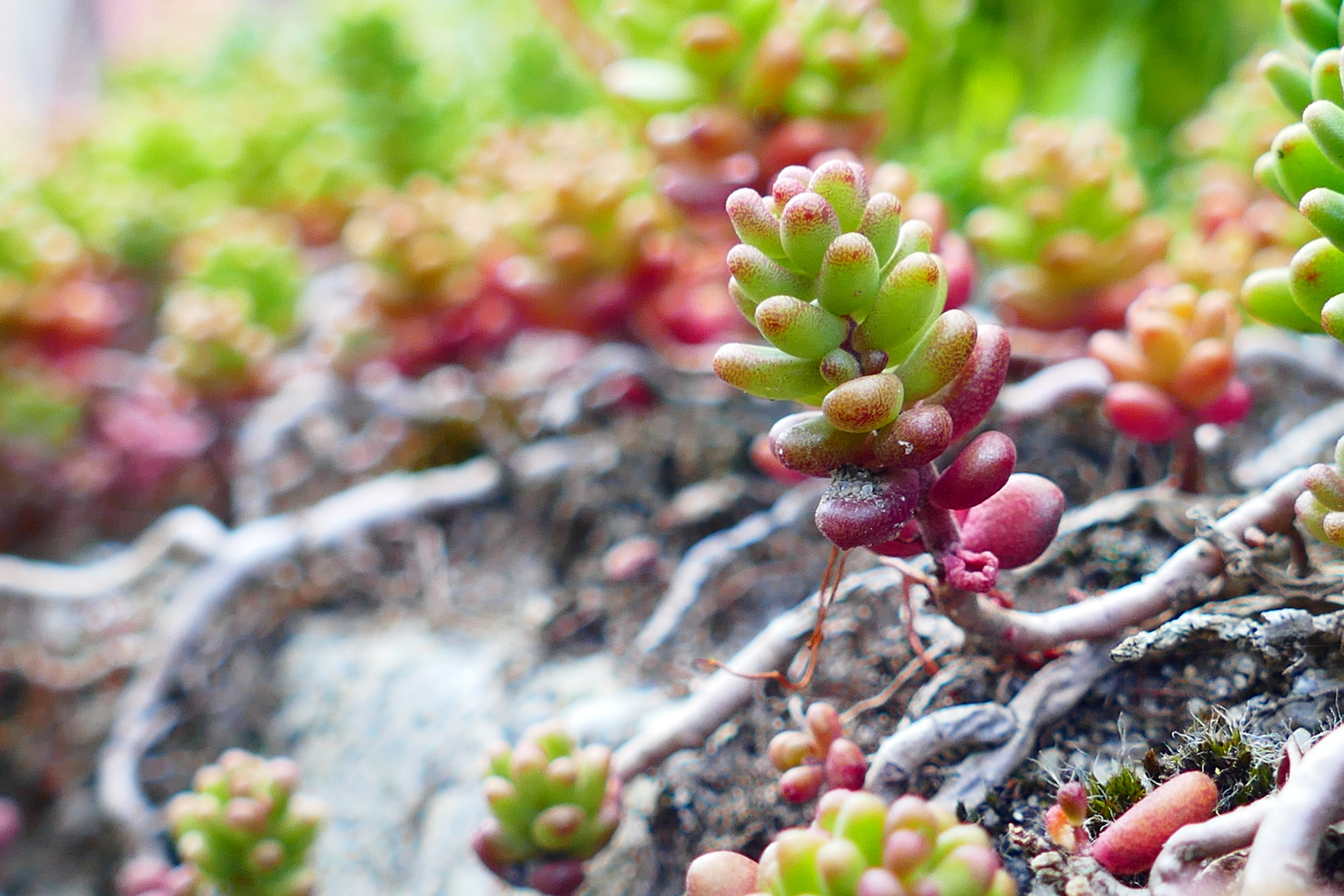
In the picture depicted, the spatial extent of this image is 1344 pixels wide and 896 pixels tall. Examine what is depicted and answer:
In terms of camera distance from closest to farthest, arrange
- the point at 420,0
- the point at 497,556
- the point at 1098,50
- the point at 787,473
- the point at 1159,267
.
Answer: the point at 787,473 → the point at 1159,267 → the point at 497,556 → the point at 1098,50 → the point at 420,0

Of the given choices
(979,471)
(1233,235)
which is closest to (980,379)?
(979,471)

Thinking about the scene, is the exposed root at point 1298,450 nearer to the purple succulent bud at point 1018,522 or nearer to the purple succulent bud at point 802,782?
the purple succulent bud at point 1018,522

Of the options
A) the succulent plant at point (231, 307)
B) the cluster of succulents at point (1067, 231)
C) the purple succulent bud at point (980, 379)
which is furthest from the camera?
the succulent plant at point (231, 307)

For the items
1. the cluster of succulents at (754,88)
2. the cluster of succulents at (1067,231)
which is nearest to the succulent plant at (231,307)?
the cluster of succulents at (754,88)

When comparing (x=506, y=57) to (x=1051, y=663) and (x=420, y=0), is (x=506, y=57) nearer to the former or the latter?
(x=420, y=0)

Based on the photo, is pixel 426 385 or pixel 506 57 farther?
pixel 506 57

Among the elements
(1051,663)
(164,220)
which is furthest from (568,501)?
(164,220)
